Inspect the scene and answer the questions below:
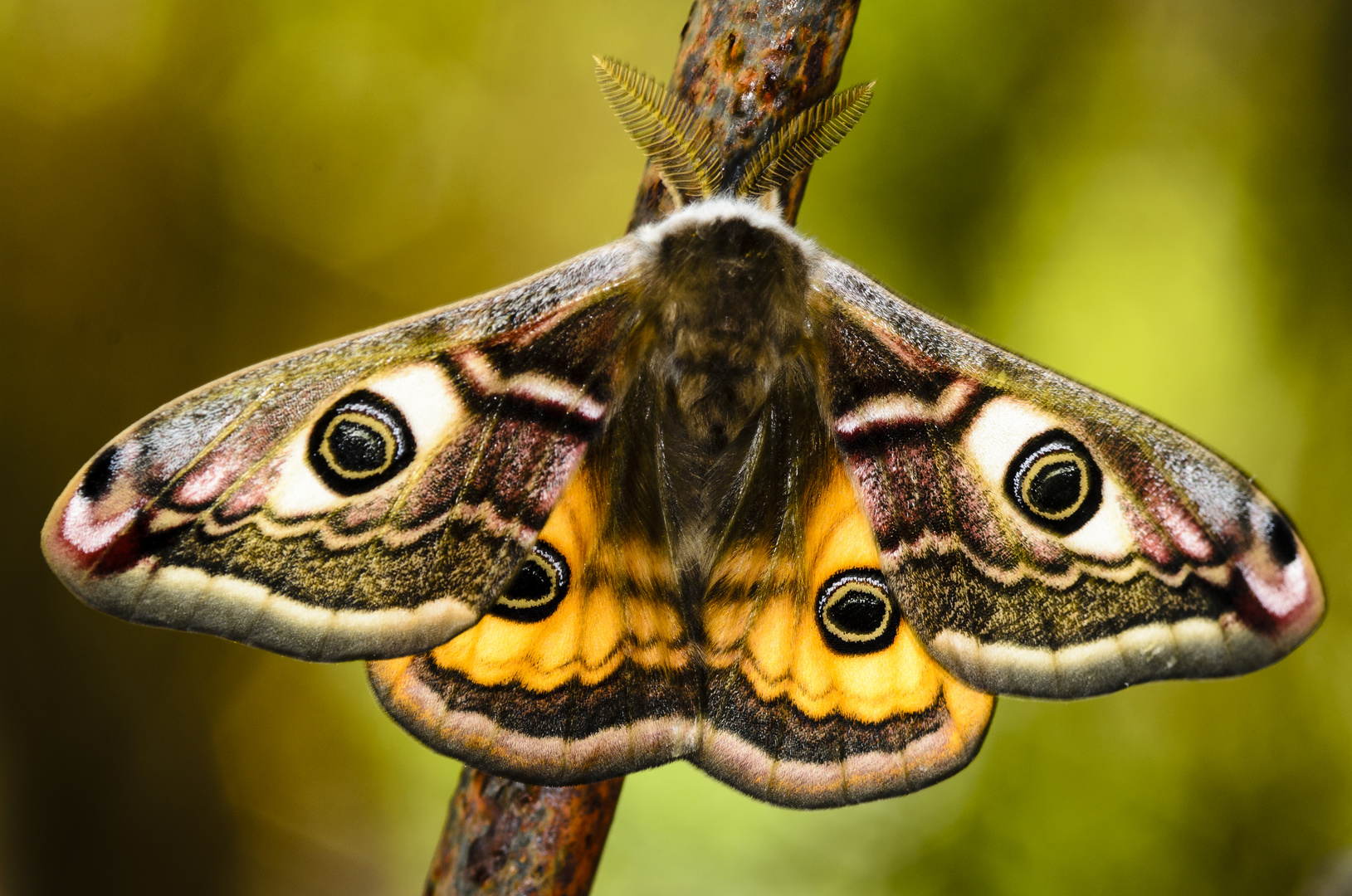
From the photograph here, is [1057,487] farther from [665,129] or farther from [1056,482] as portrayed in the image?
[665,129]

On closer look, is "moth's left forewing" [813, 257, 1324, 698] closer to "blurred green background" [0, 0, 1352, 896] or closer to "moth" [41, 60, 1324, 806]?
"moth" [41, 60, 1324, 806]

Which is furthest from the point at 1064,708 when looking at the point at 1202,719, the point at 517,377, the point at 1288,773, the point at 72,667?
the point at 72,667

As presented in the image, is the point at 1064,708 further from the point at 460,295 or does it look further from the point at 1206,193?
the point at 460,295

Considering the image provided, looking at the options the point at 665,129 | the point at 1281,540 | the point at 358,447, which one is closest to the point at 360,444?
the point at 358,447

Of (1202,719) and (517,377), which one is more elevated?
(1202,719)

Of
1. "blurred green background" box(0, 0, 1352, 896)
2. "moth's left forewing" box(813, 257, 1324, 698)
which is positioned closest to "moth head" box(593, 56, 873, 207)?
"moth's left forewing" box(813, 257, 1324, 698)

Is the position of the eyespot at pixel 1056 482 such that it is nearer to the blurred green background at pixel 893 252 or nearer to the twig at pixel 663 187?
the twig at pixel 663 187
